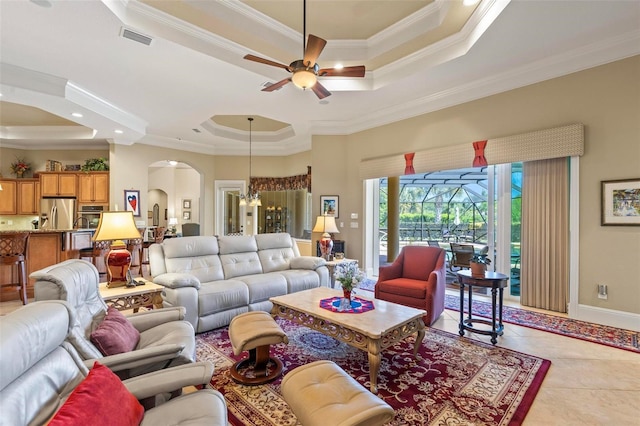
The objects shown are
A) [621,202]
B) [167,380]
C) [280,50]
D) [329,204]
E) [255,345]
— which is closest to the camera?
[167,380]

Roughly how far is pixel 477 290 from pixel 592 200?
2246mm

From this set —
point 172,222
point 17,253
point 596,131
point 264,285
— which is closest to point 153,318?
point 264,285

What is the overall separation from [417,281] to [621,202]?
8.22 ft

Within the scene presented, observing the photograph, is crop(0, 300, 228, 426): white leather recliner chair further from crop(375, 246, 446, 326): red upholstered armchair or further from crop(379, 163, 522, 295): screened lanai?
crop(379, 163, 522, 295): screened lanai

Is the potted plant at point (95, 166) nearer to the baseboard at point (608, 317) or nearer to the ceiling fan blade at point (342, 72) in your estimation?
the ceiling fan blade at point (342, 72)

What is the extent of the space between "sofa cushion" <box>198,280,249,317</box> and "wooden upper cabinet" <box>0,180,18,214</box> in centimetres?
Result: 709

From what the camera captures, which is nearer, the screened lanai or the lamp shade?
the lamp shade

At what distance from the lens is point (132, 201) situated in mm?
7227

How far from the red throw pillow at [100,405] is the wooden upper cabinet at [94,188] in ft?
24.2

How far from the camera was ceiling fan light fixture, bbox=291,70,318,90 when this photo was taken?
284 centimetres

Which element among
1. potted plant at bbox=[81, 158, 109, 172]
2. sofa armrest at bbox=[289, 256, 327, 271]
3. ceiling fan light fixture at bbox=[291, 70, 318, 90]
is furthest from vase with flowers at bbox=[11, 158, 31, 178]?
ceiling fan light fixture at bbox=[291, 70, 318, 90]

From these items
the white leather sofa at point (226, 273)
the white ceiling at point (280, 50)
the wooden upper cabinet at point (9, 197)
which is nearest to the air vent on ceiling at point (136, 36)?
the white ceiling at point (280, 50)

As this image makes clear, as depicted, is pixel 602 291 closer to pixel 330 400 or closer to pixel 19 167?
→ pixel 330 400

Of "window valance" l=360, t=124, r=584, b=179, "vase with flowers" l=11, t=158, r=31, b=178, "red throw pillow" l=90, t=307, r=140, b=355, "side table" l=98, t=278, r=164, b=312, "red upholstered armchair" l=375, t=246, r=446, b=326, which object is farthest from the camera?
"vase with flowers" l=11, t=158, r=31, b=178
